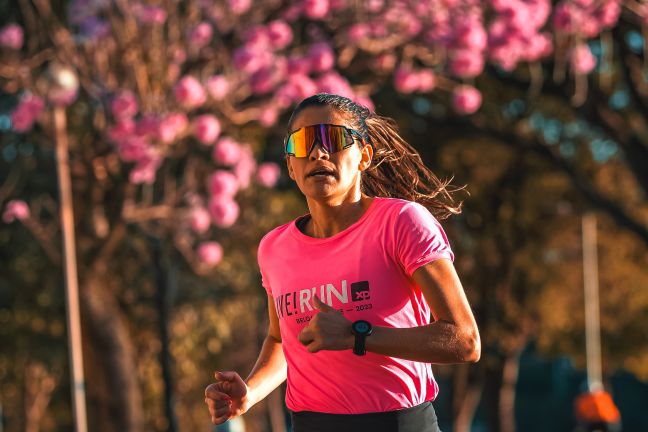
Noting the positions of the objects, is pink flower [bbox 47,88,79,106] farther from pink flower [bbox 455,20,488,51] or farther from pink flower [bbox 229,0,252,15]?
pink flower [bbox 455,20,488,51]

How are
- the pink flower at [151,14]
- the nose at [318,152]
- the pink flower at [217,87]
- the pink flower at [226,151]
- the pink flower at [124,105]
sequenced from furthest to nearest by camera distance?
the pink flower at [226,151], the pink flower at [217,87], the pink flower at [151,14], the pink flower at [124,105], the nose at [318,152]

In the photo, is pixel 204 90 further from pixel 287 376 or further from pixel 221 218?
pixel 287 376

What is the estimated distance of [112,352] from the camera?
15469 mm

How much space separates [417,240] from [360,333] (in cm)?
29

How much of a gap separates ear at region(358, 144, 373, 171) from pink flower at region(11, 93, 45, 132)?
34.9ft

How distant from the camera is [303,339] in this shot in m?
3.02

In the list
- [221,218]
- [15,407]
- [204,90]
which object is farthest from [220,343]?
[15,407]

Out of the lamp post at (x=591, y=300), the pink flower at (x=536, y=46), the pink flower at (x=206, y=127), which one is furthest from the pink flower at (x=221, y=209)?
the lamp post at (x=591, y=300)

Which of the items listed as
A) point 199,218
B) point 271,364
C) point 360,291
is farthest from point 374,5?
point 360,291

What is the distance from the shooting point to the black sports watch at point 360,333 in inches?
120

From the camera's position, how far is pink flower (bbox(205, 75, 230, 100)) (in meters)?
14.0

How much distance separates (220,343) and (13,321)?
334cm

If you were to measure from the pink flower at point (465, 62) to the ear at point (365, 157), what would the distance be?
1239 cm

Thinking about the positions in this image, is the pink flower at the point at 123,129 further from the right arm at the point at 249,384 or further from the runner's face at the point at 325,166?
the runner's face at the point at 325,166
